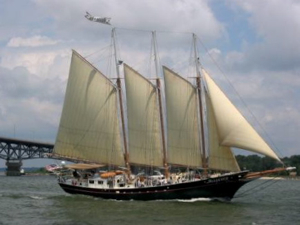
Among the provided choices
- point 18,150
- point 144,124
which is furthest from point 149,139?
point 18,150

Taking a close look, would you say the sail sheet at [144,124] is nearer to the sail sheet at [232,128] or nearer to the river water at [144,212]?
the river water at [144,212]

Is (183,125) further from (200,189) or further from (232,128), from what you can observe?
(200,189)

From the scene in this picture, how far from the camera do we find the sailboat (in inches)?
1966

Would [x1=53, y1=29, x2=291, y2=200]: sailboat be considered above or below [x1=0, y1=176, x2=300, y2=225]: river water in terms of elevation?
above

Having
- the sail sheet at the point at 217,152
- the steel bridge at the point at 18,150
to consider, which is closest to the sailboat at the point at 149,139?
the sail sheet at the point at 217,152

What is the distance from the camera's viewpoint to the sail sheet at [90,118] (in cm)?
5691

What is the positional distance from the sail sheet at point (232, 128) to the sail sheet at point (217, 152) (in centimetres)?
142

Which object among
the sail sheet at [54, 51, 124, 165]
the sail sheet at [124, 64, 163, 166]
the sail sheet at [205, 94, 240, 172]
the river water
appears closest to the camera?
the river water

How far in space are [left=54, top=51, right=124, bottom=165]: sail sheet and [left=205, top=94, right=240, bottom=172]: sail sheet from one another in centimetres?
1053

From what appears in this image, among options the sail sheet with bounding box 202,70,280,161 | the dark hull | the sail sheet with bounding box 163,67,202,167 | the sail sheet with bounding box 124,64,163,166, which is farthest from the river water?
the sail sheet with bounding box 124,64,163,166

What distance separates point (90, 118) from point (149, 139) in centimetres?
686

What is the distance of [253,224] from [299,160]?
13666cm

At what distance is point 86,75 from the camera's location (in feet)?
187

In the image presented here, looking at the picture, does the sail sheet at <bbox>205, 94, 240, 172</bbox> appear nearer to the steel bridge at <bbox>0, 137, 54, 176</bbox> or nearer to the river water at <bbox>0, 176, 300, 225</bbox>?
the river water at <bbox>0, 176, 300, 225</bbox>
